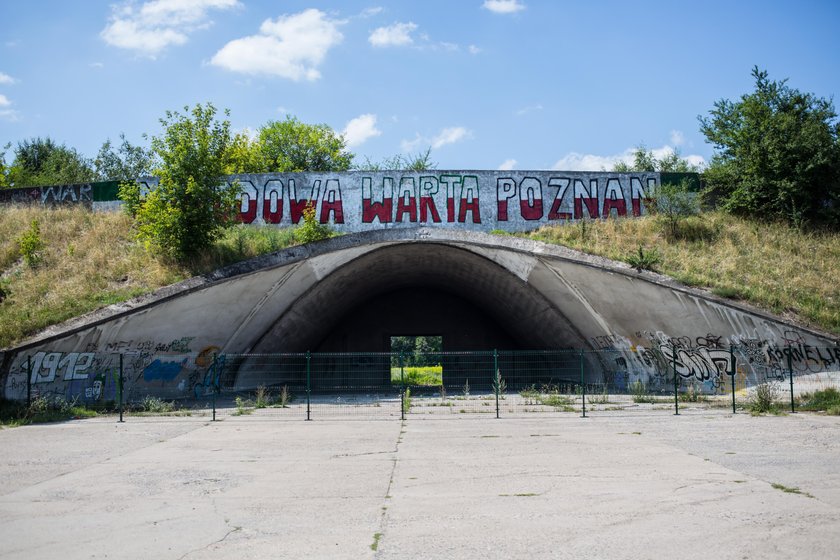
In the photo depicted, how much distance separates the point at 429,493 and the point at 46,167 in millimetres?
47239

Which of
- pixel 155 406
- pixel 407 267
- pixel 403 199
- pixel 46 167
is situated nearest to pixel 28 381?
pixel 155 406

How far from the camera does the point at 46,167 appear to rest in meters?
45.7

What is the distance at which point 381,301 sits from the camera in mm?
32500

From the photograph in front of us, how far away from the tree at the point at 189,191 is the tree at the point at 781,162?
61.5 feet

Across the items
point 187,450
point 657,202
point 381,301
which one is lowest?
point 187,450

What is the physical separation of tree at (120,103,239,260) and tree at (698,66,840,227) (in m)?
18.8

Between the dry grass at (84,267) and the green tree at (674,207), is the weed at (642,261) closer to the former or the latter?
the green tree at (674,207)

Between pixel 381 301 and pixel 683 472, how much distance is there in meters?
24.5

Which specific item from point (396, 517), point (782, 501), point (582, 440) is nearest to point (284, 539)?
point (396, 517)

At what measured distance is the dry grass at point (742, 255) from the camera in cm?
1934

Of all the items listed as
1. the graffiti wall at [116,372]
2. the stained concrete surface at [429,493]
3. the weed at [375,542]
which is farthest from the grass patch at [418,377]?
the weed at [375,542]

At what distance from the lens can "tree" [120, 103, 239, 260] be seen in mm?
20875

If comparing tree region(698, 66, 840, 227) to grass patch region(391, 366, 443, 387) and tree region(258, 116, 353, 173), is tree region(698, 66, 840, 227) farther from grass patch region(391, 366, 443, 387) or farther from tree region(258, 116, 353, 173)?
tree region(258, 116, 353, 173)

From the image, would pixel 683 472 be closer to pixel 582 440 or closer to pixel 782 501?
pixel 782 501
